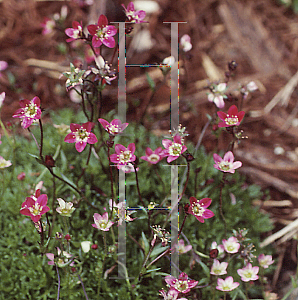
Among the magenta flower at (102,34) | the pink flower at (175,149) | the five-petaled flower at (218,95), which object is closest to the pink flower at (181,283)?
the pink flower at (175,149)

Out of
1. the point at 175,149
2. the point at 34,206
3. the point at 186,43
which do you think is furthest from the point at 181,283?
the point at 186,43

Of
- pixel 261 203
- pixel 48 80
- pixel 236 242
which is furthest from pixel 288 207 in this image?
pixel 48 80

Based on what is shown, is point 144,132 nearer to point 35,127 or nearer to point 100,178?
point 100,178

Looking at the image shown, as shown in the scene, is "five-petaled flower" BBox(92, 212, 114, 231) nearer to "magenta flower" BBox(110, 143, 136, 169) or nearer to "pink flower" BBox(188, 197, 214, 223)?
"magenta flower" BBox(110, 143, 136, 169)

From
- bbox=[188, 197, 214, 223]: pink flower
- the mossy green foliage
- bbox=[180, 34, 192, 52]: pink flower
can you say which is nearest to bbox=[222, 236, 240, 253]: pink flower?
the mossy green foliage

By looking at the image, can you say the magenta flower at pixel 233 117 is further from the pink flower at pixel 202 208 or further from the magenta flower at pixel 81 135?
the magenta flower at pixel 81 135

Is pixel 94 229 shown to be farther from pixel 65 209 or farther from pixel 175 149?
pixel 175 149
